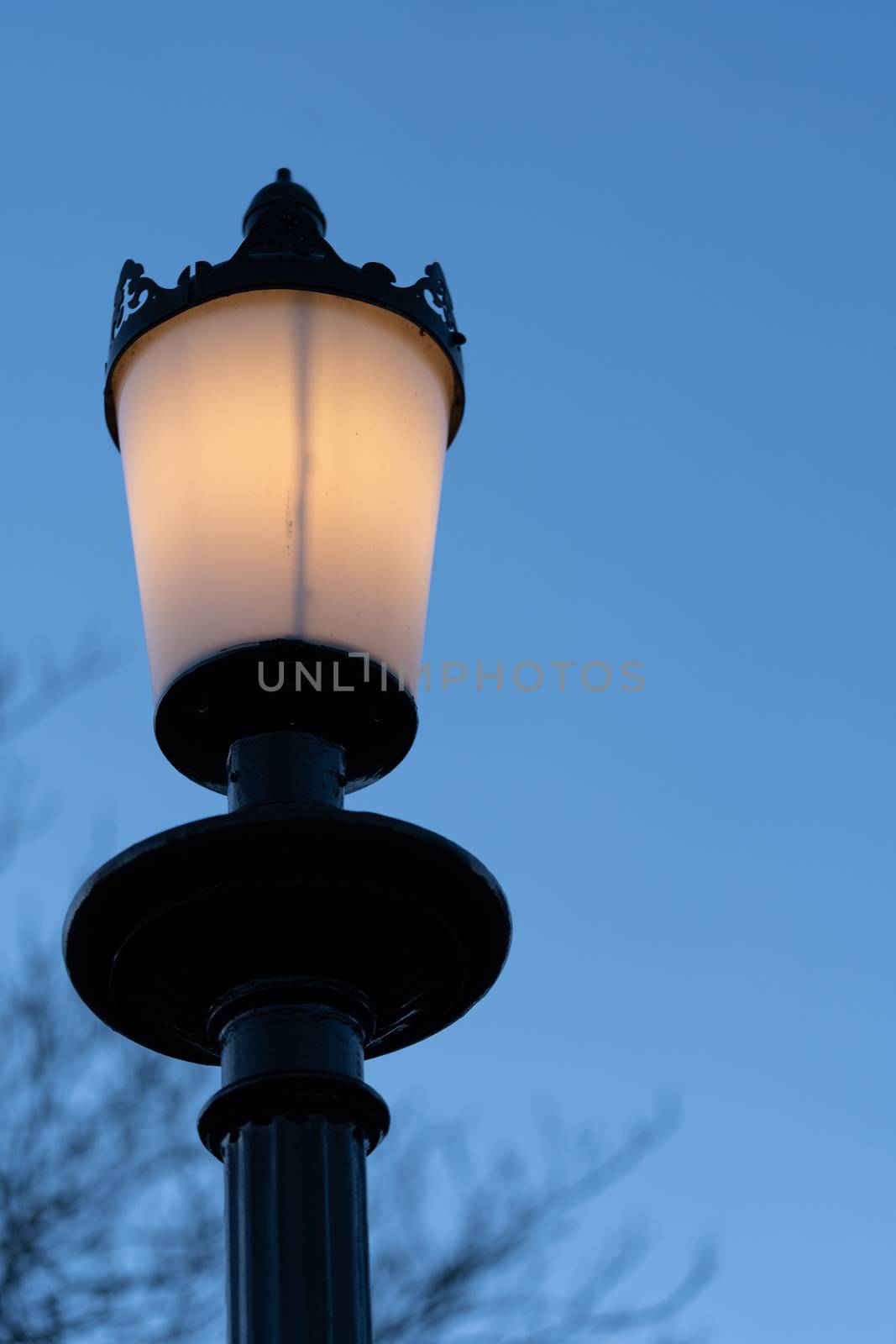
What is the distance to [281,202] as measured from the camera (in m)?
2.45

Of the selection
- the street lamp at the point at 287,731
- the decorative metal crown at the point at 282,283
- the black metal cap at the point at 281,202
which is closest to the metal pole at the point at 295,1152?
the street lamp at the point at 287,731

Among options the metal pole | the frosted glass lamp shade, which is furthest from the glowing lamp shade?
the metal pole

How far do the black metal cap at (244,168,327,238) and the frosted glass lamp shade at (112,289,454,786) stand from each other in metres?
0.25

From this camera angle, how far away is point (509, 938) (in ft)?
6.75

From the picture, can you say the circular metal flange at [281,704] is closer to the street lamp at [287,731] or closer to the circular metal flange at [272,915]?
the street lamp at [287,731]

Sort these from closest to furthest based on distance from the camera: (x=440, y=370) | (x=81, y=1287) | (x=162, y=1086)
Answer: (x=440, y=370) → (x=81, y=1287) → (x=162, y=1086)

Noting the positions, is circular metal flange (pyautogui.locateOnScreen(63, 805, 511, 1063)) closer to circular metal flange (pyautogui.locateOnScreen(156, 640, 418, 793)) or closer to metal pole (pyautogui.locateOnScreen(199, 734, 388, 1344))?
metal pole (pyautogui.locateOnScreen(199, 734, 388, 1344))

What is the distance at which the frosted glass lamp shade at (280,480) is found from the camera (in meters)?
2.09

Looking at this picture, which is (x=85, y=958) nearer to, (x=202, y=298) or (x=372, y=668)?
(x=372, y=668)

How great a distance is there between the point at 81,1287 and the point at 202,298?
650cm

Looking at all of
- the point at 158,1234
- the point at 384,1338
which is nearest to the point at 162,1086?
the point at 158,1234

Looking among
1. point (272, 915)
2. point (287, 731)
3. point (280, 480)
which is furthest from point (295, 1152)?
point (280, 480)

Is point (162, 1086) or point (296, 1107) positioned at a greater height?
point (162, 1086)

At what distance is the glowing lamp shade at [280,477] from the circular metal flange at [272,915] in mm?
279
